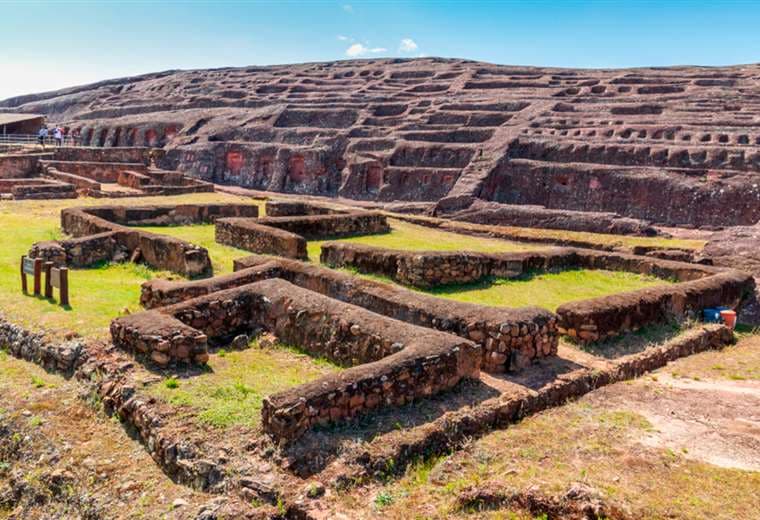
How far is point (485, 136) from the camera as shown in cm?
3441

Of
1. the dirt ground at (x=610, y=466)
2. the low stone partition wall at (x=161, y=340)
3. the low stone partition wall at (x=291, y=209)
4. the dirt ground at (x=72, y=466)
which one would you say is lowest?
the dirt ground at (x=72, y=466)

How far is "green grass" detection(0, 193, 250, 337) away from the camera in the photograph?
1007cm

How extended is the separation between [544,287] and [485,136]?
22080 millimetres

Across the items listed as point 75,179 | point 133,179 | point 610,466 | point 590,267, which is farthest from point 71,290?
point 133,179

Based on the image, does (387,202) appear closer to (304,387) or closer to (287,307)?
(287,307)

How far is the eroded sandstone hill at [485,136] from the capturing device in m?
26.7

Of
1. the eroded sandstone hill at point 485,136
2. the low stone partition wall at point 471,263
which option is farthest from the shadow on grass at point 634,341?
the eroded sandstone hill at point 485,136

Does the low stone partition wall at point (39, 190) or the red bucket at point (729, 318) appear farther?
the low stone partition wall at point (39, 190)

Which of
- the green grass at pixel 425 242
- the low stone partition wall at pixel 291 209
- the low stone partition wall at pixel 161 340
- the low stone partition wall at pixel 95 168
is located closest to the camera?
the low stone partition wall at pixel 161 340

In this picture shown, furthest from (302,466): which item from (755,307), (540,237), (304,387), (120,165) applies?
(120,165)

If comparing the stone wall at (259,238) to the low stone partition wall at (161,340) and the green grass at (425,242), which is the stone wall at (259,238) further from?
the low stone partition wall at (161,340)

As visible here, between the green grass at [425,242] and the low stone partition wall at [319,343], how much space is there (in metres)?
5.85

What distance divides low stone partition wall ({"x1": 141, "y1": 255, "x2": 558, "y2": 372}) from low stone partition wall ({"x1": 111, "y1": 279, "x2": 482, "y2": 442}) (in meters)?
0.82

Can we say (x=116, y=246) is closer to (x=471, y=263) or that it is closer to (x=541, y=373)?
(x=471, y=263)
